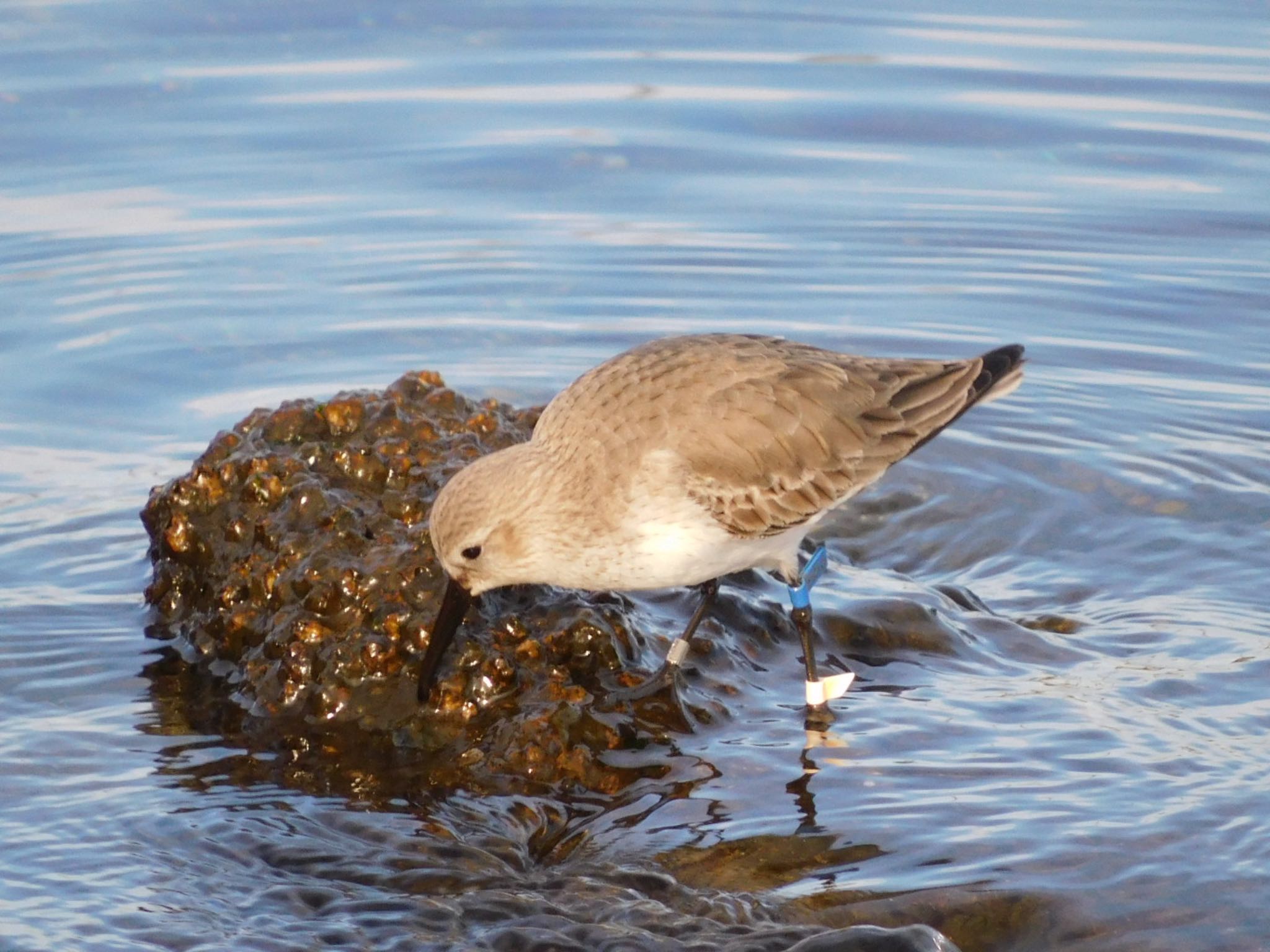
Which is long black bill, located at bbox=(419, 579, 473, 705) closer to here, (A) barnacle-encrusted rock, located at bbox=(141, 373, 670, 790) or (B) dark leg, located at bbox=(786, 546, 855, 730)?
(A) barnacle-encrusted rock, located at bbox=(141, 373, 670, 790)

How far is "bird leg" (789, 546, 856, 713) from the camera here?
6438 millimetres

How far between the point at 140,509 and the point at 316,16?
7.27 m

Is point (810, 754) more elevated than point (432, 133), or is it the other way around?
point (432, 133)

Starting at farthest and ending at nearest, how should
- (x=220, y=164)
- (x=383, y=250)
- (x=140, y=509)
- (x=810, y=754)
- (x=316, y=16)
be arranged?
(x=316, y=16) → (x=220, y=164) → (x=383, y=250) → (x=140, y=509) → (x=810, y=754)

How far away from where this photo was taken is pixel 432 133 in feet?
40.2

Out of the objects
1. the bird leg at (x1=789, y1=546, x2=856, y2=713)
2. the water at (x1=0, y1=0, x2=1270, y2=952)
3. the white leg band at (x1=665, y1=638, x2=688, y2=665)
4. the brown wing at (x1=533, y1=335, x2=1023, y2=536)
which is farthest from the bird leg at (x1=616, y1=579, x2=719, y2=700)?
the brown wing at (x1=533, y1=335, x2=1023, y2=536)

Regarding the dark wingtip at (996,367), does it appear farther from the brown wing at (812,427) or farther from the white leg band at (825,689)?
the white leg band at (825,689)

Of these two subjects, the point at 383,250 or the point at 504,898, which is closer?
the point at 504,898

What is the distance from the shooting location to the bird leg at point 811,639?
6.44 metres

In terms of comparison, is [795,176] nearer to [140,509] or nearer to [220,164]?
[220,164]

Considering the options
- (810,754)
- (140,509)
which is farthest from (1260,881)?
(140,509)

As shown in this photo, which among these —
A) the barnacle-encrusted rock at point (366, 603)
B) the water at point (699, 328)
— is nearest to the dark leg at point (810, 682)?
the water at point (699, 328)

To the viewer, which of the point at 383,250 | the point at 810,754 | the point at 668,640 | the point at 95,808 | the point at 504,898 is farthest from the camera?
the point at 383,250

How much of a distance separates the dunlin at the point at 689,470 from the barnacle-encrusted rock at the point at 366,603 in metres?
0.22
